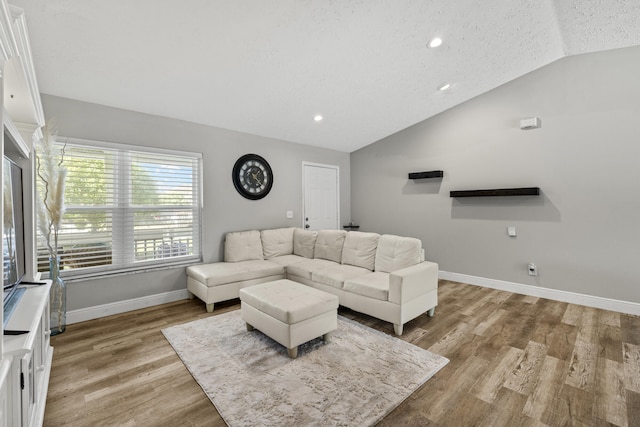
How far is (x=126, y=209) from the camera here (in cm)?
337

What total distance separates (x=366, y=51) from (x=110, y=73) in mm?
2462

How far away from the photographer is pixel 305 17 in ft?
7.79

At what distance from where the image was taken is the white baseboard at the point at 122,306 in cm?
307

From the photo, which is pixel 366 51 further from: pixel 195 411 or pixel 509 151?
pixel 195 411

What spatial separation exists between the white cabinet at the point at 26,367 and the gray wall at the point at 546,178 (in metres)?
4.77

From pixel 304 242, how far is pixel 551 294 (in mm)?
3403

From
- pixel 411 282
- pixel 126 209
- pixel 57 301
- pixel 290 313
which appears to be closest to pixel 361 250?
pixel 411 282

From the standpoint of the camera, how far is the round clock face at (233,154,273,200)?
14.2ft

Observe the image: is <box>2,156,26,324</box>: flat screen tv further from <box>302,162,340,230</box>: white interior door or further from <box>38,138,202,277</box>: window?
<box>302,162,340,230</box>: white interior door

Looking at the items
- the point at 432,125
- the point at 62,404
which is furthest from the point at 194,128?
the point at 432,125

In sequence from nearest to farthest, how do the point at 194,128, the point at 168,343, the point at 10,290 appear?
the point at 10,290 < the point at 168,343 < the point at 194,128

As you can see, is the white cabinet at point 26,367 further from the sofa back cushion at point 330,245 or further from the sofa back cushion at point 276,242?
the sofa back cushion at point 330,245

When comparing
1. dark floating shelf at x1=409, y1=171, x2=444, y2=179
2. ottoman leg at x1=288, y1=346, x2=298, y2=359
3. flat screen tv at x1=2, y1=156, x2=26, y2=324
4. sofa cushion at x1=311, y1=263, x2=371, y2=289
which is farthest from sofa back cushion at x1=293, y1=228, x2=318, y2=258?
flat screen tv at x1=2, y1=156, x2=26, y2=324

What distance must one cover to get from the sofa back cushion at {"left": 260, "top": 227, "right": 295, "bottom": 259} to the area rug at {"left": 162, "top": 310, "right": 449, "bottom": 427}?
1.60m
